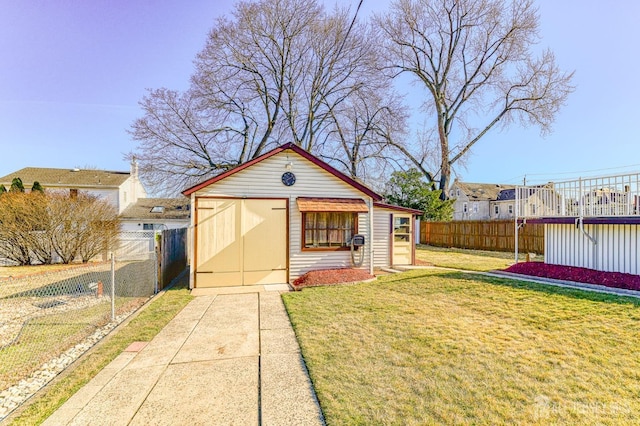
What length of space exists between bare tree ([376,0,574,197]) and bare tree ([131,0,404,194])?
4452mm

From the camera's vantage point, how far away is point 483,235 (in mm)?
18812

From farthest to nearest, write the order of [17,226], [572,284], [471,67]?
1. [471,67]
2. [17,226]
3. [572,284]

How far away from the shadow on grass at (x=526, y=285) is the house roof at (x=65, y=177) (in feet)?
88.6

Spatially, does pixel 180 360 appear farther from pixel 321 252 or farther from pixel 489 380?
pixel 321 252

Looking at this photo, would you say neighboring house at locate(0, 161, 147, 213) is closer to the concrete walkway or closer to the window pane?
the window pane

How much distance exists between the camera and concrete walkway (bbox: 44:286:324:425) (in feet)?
9.04

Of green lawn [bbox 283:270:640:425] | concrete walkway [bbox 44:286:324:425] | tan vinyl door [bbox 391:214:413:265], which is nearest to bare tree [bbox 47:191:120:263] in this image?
concrete walkway [bbox 44:286:324:425]

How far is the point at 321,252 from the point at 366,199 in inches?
82.5

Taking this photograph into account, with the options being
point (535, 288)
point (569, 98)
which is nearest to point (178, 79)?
point (535, 288)

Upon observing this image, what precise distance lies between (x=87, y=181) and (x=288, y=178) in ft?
88.4

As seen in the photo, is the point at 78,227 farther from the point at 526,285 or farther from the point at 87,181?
the point at 526,285

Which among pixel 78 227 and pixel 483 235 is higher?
pixel 78 227

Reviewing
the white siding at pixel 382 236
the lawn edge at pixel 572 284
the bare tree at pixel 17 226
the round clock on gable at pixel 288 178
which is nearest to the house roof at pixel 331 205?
the round clock on gable at pixel 288 178

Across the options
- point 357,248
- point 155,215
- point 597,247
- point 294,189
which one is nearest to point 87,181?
point 155,215
